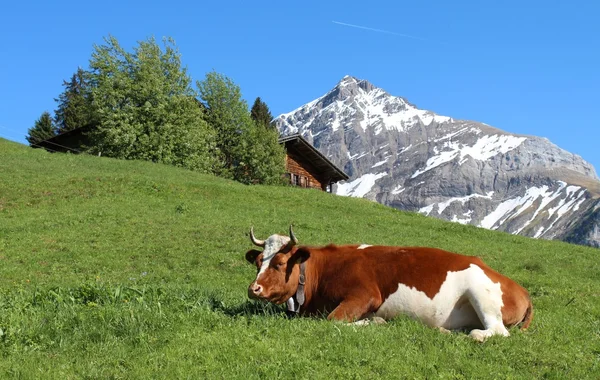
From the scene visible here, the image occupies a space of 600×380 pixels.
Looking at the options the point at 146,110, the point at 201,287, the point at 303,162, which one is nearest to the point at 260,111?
the point at 303,162

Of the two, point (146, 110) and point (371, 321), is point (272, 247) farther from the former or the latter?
point (146, 110)

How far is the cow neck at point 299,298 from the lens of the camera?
883cm

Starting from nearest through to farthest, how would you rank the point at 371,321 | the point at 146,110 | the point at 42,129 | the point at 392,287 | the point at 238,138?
the point at 371,321
the point at 392,287
the point at 146,110
the point at 238,138
the point at 42,129

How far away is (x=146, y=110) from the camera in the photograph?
186ft

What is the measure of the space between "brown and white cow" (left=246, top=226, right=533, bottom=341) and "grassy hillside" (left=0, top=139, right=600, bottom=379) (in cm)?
33

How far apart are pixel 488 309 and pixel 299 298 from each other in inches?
104

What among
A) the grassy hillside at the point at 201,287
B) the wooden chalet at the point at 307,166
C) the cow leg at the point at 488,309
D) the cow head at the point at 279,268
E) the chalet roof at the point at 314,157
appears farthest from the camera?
the wooden chalet at the point at 307,166

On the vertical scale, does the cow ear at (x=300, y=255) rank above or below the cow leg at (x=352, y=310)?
above

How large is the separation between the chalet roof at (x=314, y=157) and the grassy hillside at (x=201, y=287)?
91.0 feet

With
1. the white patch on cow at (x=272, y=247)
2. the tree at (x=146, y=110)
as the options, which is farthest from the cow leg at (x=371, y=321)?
the tree at (x=146, y=110)

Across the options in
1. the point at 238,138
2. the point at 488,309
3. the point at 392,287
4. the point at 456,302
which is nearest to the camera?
the point at 488,309

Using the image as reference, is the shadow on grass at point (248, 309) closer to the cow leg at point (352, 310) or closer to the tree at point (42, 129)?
the cow leg at point (352, 310)

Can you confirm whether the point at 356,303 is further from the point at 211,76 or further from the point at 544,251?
the point at 211,76

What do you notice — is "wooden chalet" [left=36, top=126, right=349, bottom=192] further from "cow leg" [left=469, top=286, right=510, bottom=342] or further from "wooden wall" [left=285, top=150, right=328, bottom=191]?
"cow leg" [left=469, top=286, right=510, bottom=342]
